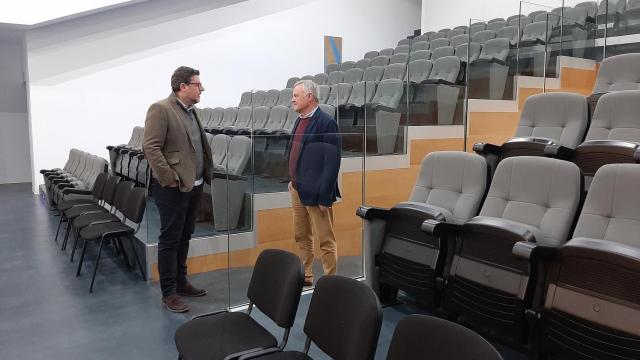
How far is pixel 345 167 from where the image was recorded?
12.2 feet

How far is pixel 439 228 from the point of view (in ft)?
8.74

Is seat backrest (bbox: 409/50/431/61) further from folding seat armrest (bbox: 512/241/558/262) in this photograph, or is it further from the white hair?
folding seat armrest (bbox: 512/241/558/262)

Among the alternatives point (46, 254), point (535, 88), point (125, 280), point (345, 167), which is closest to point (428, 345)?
point (345, 167)

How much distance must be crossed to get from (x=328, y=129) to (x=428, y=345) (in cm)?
214

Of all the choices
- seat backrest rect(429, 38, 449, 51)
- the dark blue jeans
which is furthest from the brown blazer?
seat backrest rect(429, 38, 449, 51)

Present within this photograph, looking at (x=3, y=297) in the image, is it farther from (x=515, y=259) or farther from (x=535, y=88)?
(x=535, y=88)

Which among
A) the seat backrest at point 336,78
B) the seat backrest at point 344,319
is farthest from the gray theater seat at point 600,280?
the seat backrest at point 336,78

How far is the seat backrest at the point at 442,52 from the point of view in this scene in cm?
653

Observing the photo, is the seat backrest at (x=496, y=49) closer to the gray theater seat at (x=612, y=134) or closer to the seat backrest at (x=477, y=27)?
the seat backrest at (x=477, y=27)

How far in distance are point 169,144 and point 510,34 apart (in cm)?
417

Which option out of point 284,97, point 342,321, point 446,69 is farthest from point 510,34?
point 342,321

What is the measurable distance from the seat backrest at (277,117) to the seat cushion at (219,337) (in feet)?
9.93

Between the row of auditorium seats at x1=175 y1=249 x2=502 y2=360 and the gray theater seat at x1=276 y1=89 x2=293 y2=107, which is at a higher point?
the gray theater seat at x1=276 y1=89 x2=293 y2=107

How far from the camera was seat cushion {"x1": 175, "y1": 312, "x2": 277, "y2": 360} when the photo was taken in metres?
1.96
